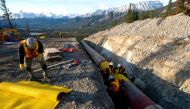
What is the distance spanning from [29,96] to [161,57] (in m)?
11.3

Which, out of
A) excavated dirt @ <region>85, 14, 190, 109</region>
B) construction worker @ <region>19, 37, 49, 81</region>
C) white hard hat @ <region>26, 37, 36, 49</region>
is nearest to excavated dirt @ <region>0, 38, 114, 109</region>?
construction worker @ <region>19, 37, 49, 81</region>

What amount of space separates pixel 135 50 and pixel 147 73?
4.99m

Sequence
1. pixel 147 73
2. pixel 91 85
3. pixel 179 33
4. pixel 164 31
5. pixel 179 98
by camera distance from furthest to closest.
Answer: pixel 164 31 → pixel 179 33 → pixel 147 73 → pixel 179 98 → pixel 91 85

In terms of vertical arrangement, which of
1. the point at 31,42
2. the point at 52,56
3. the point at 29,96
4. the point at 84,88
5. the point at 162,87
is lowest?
the point at 162,87

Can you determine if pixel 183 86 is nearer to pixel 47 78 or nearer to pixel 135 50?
pixel 47 78

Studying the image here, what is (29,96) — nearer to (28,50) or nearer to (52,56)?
(28,50)

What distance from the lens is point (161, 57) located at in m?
20.9

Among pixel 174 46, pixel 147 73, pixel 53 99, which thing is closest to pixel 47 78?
pixel 53 99

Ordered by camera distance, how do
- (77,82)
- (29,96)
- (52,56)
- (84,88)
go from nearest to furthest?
(29,96)
(84,88)
(77,82)
(52,56)

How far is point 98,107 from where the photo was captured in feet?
37.7

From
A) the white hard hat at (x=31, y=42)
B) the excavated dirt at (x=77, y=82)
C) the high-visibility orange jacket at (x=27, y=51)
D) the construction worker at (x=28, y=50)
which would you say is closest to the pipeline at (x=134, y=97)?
the excavated dirt at (x=77, y=82)

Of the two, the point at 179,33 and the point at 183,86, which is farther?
the point at 179,33

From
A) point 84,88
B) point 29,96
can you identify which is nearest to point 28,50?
point 29,96

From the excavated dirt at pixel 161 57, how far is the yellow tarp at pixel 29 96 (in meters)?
6.71
